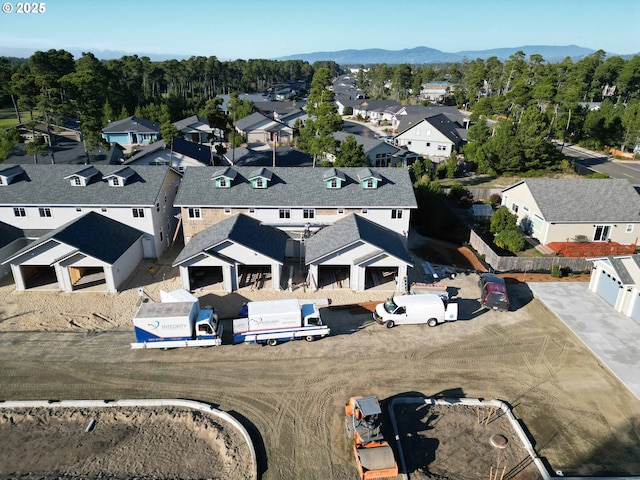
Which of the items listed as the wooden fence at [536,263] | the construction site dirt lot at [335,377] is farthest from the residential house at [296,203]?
the wooden fence at [536,263]

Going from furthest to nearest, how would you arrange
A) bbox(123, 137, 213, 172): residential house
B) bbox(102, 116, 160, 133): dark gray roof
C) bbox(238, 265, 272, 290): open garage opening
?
bbox(102, 116, 160, 133): dark gray roof → bbox(123, 137, 213, 172): residential house → bbox(238, 265, 272, 290): open garage opening

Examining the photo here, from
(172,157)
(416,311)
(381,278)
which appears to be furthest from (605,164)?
(172,157)

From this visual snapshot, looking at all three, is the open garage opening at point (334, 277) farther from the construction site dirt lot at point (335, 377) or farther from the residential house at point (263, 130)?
the residential house at point (263, 130)

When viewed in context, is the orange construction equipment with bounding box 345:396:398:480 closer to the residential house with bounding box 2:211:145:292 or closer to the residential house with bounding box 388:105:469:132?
the residential house with bounding box 2:211:145:292

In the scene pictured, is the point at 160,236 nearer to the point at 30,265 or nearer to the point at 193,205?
the point at 193,205

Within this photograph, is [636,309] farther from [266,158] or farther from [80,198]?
[266,158]

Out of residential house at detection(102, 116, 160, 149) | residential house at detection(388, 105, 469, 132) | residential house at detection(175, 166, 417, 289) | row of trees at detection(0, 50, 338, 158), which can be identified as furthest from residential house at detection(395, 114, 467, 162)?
residential house at detection(102, 116, 160, 149)

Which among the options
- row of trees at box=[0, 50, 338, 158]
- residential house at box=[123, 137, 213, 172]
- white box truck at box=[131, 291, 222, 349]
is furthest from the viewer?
row of trees at box=[0, 50, 338, 158]

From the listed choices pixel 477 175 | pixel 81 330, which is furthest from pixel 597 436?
pixel 477 175
